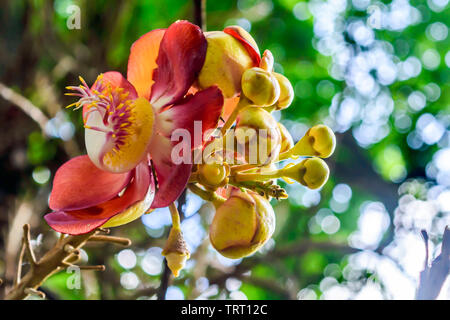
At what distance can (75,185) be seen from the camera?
22.2 inches

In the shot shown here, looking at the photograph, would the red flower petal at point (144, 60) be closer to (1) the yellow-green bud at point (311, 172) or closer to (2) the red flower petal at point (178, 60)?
(2) the red flower petal at point (178, 60)

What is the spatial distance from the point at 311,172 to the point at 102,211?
248 mm

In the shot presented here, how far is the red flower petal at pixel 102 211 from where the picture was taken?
0.52 m

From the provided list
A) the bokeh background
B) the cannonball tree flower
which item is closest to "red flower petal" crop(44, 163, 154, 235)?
the cannonball tree flower

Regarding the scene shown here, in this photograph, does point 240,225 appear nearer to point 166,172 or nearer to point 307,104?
point 166,172

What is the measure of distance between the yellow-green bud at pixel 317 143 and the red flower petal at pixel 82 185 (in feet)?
0.70

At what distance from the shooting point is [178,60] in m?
0.54

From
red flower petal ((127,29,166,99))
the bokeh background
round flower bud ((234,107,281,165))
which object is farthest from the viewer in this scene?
the bokeh background

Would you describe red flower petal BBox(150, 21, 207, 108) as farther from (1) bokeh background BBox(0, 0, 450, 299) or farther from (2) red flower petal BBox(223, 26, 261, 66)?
(1) bokeh background BBox(0, 0, 450, 299)

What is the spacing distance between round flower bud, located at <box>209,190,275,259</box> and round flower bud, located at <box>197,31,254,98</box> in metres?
0.12

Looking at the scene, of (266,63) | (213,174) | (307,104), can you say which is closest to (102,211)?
(213,174)

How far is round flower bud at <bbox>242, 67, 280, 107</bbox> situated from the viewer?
49 cm

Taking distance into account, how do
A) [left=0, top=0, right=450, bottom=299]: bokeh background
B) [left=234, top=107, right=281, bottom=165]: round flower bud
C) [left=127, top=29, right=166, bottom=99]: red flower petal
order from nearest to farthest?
1. [left=234, top=107, right=281, bottom=165]: round flower bud
2. [left=127, top=29, right=166, bottom=99]: red flower petal
3. [left=0, top=0, right=450, bottom=299]: bokeh background

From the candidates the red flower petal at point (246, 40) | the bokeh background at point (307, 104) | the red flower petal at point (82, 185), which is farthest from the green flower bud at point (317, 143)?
the bokeh background at point (307, 104)
